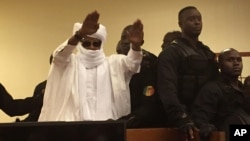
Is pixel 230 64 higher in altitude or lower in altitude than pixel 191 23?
lower

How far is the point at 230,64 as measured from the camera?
8.45 ft

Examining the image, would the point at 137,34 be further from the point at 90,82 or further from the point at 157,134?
the point at 157,134

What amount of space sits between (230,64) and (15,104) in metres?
1.37

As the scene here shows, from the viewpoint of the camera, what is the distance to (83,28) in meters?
2.10

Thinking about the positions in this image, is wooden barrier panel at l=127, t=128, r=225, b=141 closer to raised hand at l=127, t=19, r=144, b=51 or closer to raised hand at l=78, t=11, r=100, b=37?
raised hand at l=127, t=19, r=144, b=51

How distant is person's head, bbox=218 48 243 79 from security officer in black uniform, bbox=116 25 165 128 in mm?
395

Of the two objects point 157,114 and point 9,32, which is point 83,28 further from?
point 9,32

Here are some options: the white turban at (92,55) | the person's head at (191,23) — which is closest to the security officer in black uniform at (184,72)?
the person's head at (191,23)

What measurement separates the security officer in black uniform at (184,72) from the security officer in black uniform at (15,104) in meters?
0.91

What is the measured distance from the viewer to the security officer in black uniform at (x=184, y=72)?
2270 mm

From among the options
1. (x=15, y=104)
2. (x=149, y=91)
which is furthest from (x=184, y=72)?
(x=15, y=104)

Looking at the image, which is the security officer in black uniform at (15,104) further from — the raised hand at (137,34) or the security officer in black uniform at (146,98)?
the raised hand at (137,34)

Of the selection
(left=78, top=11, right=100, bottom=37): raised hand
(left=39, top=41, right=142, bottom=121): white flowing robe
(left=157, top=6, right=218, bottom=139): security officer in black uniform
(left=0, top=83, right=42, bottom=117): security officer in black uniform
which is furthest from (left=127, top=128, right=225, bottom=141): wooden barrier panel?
(left=0, top=83, right=42, bottom=117): security officer in black uniform

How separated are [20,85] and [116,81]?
2.70m
